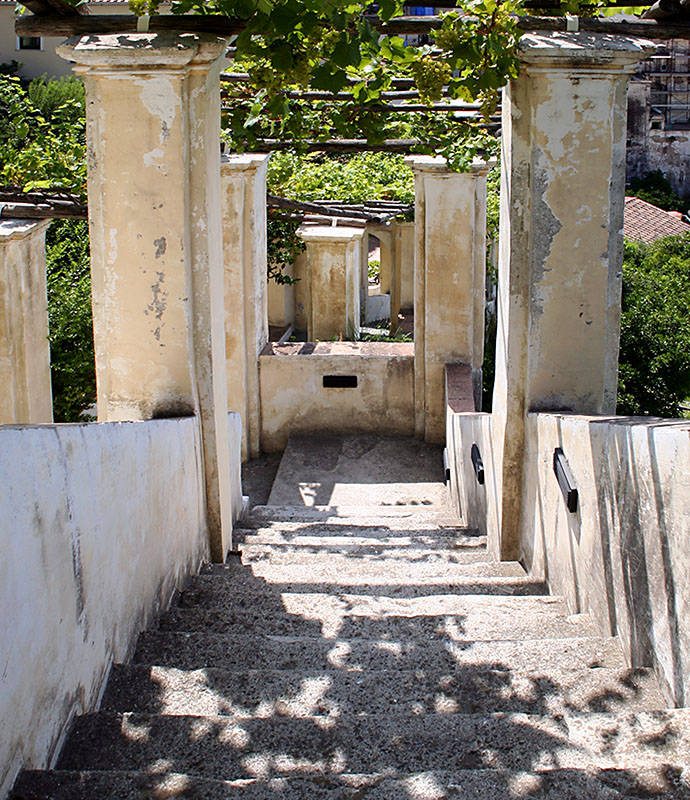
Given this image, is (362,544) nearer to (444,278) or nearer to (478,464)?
(478,464)

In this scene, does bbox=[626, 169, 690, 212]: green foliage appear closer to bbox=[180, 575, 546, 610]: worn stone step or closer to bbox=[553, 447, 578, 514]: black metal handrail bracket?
bbox=[180, 575, 546, 610]: worn stone step

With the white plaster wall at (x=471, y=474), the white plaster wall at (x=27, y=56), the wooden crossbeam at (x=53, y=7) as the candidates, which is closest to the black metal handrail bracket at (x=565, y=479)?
the white plaster wall at (x=471, y=474)

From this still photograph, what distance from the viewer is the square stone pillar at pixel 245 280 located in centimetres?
1060

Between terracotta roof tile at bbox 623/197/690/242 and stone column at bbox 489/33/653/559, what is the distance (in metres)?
23.3

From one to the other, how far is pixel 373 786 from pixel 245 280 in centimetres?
871

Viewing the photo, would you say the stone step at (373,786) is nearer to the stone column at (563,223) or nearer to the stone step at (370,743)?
the stone step at (370,743)

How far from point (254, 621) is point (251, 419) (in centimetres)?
688

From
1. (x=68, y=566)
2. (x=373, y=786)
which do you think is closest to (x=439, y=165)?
(x=68, y=566)

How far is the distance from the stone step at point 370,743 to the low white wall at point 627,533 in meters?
0.33

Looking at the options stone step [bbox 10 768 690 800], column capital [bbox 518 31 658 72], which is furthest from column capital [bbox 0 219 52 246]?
stone step [bbox 10 768 690 800]

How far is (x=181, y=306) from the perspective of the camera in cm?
534

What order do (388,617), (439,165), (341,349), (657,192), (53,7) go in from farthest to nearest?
(657,192) < (341,349) < (439,165) < (53,7) < (388,617)

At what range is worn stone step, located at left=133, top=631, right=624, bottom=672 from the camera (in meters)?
3.72

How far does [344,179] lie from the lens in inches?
698
